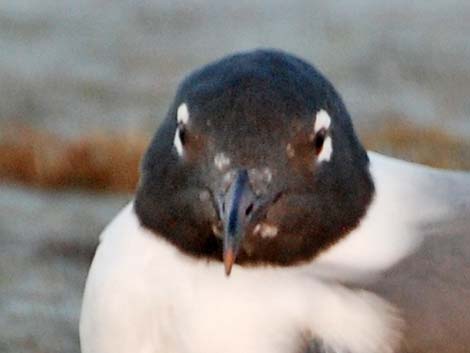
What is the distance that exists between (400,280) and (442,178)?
29 centimetres

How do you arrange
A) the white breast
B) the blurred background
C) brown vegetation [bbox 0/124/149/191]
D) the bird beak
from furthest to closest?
brown vegetation [bbox 0/124/149/191] → the blurred background → the white breast → the bird beak

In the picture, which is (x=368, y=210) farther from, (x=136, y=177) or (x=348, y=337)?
(x=136, y=177)

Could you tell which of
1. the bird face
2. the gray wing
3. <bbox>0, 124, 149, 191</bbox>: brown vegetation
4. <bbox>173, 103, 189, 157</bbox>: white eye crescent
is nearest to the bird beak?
the bird face

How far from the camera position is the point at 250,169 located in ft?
7.38

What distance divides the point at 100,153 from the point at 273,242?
1814mm

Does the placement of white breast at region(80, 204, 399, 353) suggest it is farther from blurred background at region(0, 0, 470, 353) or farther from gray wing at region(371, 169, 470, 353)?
blurred background at region(0, 0, 470, 353)

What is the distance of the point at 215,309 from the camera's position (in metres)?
2.36

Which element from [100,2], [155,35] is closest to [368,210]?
[155,35]

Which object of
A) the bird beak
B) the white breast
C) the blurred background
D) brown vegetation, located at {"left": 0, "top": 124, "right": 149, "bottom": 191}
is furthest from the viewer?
brown vegetation, located at {"left": 0, "top": 124, "right": 149, "bottom": 191}

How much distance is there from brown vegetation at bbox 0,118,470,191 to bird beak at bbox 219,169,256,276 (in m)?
1.74

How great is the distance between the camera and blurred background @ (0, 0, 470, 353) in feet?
11.6

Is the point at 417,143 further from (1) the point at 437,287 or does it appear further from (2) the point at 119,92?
(1) the point at 437,287

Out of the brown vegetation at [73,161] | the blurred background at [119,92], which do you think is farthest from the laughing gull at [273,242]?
the brown vegetation at [73,161]

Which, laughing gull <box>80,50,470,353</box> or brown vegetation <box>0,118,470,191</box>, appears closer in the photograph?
laughing gull <box>80,50,470,353</box>
